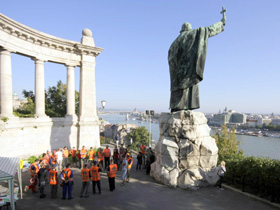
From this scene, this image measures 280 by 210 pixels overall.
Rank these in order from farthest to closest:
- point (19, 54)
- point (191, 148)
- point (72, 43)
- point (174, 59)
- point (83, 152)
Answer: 1. point (72, 43)
2. point (19, 54)
3. point (83, 152)
4. point (174, 59)
5. point (191, 148)

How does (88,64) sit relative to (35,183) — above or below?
above

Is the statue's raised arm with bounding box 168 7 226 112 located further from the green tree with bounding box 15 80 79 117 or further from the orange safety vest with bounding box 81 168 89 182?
the green tree with bounding box 15 80 79 117

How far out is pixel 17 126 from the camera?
1275 cm

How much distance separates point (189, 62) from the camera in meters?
9.17

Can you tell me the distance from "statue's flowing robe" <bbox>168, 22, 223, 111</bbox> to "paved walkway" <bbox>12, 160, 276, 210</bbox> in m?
4.01

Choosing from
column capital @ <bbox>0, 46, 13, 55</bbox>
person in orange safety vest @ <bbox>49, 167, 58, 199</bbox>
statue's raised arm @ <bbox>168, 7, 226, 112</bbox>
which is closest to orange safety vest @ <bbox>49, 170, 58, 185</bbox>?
person in orange safety vest @ <bbox>49, 167, 58, 199</bbox>

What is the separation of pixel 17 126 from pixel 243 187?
14.2 meters

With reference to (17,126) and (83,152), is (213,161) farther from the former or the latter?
(17,126)

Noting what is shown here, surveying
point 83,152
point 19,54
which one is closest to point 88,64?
point 19,54

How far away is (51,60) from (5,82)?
4142mm

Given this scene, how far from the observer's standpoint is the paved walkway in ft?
21.5

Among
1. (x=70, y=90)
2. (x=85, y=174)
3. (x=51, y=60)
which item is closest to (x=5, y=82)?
(x=51, y=60)

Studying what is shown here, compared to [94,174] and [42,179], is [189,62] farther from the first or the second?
[42,179]

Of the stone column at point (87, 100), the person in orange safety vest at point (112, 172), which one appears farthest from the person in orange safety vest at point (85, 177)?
the stone column at point (87, 100)
